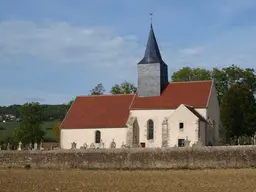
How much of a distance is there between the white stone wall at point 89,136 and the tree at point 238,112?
14251mm

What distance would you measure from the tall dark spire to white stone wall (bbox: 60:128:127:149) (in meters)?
7.75

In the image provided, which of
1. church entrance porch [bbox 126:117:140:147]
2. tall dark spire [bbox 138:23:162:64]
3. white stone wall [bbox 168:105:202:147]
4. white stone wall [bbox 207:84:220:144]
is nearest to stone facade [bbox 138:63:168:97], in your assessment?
tall dark spire [bbox 138:23:162:64]

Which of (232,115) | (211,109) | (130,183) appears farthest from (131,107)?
(130,183)

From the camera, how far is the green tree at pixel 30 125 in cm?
6031

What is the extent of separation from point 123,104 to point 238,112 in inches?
588

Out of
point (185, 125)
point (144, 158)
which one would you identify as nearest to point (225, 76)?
point (185, 125)

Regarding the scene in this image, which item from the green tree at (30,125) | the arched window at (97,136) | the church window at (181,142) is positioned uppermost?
the green tree at (30,125)

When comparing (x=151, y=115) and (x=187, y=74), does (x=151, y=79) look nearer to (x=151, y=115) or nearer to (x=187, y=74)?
(x=151, y=115)

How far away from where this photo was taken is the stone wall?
29.2 m

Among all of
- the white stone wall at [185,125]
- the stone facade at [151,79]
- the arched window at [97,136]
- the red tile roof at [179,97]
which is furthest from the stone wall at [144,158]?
the stone facade at [151,79]

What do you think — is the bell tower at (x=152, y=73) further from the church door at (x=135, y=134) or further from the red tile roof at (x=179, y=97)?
the church door at (x=135, y=134)

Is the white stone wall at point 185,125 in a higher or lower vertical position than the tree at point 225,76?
lower

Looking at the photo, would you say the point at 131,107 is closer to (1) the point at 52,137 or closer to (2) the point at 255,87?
(2) the point at 255,87

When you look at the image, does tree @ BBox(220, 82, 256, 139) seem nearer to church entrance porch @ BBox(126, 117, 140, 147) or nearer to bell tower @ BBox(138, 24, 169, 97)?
bell tower @ BBox(138, 24, 169, 97)
